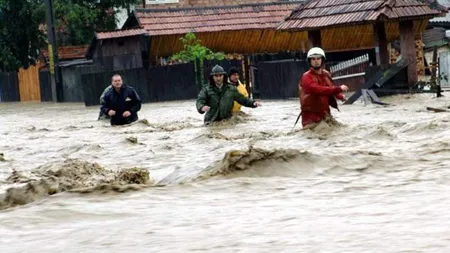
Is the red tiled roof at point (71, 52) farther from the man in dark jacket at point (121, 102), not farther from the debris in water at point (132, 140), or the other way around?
the debris in water at point (132, 140)

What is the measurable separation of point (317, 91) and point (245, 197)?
6.18 meters

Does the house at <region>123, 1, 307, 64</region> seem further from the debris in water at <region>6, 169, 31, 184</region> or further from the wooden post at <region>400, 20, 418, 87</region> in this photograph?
the debris in water at <region>6, 169, 31, 184</region>

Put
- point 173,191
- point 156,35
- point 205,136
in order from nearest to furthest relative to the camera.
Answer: point 173,191 → point 205,136 → point 156,35

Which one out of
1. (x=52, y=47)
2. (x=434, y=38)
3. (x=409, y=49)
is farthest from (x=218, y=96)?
(x=52, y=47)

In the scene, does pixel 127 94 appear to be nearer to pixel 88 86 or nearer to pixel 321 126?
pixel 321 126

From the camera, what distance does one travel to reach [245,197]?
8.14 metres

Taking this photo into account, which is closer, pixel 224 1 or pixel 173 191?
pixel 173 191

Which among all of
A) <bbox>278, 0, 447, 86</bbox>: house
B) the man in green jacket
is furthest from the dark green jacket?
<bbox>278, 0, 447, 86</bbox>: house

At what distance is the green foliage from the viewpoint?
37844 millimetres

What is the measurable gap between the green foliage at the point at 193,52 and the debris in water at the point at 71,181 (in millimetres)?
26652

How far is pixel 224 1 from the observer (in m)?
51.3

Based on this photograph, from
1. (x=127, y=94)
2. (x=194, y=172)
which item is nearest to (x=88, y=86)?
(x=127, y=94)

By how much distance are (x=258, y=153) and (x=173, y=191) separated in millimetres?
1308

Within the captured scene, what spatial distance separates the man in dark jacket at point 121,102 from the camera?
1853cm
